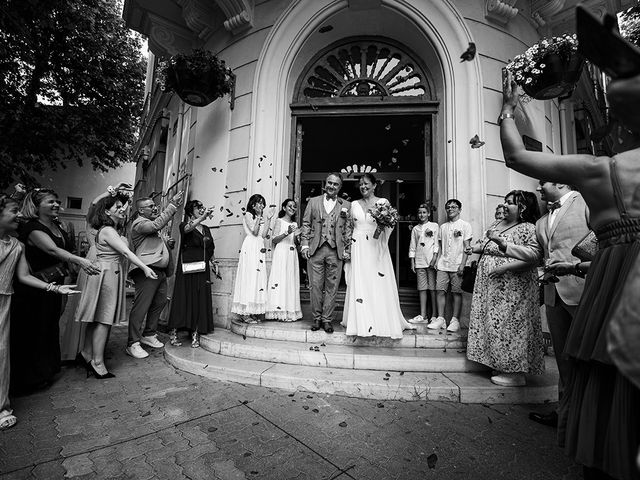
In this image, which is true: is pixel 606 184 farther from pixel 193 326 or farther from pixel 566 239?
pixel 193 326

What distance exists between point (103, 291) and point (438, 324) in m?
4.24

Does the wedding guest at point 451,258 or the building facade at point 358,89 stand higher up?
the building facade at point 358,89

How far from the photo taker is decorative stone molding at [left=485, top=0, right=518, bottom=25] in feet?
17.5

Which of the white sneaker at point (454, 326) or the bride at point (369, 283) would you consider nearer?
the bride at point (369, 283)

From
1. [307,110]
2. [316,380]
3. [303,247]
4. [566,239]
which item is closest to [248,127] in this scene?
[307,110]

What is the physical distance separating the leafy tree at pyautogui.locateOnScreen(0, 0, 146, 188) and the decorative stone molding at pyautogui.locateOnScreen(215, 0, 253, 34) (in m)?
4.53

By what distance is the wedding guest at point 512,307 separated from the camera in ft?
10.3

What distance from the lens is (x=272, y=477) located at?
1983 mm

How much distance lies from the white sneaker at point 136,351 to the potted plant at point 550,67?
6.25m

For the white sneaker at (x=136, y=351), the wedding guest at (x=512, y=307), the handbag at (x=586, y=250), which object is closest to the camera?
the handbag at (x=586, y=250)

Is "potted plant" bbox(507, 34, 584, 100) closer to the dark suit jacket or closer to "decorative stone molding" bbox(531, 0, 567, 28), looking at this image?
"decorative stone molding" bbox(531, 0, 567, 28)

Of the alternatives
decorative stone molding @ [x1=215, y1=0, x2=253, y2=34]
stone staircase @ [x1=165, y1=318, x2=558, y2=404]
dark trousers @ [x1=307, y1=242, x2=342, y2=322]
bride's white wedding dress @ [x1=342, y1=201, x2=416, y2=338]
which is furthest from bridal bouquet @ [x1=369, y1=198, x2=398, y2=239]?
decorative stone molding @ [x1=215, y1=0, x2=253, y2=34]

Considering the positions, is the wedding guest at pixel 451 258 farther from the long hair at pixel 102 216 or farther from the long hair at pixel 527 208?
the long hair at pixel 102 216

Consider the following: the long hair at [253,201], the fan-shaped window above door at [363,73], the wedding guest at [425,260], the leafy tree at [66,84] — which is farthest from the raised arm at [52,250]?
the leafy tree at [66,84]
